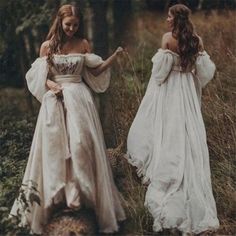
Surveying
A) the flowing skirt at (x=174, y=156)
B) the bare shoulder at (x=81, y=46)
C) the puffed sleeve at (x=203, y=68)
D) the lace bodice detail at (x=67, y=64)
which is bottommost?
the flowing skirt at (x=174, y=156)

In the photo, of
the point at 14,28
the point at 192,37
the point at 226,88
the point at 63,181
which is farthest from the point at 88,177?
the point at 14,28

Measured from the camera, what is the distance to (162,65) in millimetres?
6770

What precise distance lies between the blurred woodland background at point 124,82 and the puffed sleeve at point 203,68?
1.80ft

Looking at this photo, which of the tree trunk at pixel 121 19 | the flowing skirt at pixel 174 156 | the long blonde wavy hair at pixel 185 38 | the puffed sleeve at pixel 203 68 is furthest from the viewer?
the tree trunk at pixel 121 19

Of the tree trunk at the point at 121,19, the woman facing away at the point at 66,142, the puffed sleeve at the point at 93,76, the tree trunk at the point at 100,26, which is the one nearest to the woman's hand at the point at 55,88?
the woman facing away at the point at 66,142

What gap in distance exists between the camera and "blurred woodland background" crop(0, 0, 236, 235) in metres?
6.81

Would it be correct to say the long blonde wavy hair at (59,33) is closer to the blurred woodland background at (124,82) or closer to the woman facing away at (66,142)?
the woman facing away at (66,142)

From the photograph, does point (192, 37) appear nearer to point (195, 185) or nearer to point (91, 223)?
point (195, 185)

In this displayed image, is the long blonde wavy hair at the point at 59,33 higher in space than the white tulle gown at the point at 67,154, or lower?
higher

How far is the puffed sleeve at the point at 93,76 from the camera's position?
6.55 meters

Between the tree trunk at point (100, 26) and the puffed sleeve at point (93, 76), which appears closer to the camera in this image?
the puffed sleeve at point (93, 76)

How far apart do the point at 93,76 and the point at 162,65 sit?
629 mm

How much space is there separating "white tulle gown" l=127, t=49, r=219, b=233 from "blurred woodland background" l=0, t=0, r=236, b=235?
0.55 feet

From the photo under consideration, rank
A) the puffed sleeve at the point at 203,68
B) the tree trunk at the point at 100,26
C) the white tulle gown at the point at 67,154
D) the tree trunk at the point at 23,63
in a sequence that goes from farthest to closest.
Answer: the tree trunk at the point at 23,63, the tree trunk at the point at 100,26, the puffed sleeve at the point at 203,68, the white tulle gown at the point at 67,154
